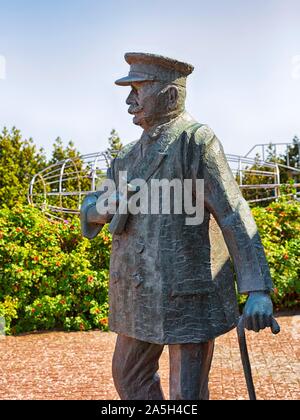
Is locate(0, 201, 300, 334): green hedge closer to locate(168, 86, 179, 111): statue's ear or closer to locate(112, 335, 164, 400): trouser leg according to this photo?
locate(112, 335, 164, 400): trouser leg

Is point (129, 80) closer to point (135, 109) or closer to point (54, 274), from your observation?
point (135, 109)

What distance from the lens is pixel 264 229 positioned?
966 cm

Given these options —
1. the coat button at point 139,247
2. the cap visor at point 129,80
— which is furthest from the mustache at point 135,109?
the coat button at point 139,247

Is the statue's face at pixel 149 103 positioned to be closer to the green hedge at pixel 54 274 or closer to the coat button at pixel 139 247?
the coat button at pixel 139 247

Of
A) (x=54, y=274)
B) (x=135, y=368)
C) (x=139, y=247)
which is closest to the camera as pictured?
(x=139, y=247)

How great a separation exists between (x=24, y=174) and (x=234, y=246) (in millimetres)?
19302

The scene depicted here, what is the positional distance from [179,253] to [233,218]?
1.02 feet

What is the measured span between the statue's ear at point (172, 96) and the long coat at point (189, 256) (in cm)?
10

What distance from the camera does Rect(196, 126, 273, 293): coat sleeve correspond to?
2492 millimetres

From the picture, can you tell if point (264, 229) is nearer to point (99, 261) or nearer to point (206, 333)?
point (99, 261)

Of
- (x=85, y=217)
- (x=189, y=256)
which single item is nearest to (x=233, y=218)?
(x=189, y=256)

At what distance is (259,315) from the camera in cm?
238
